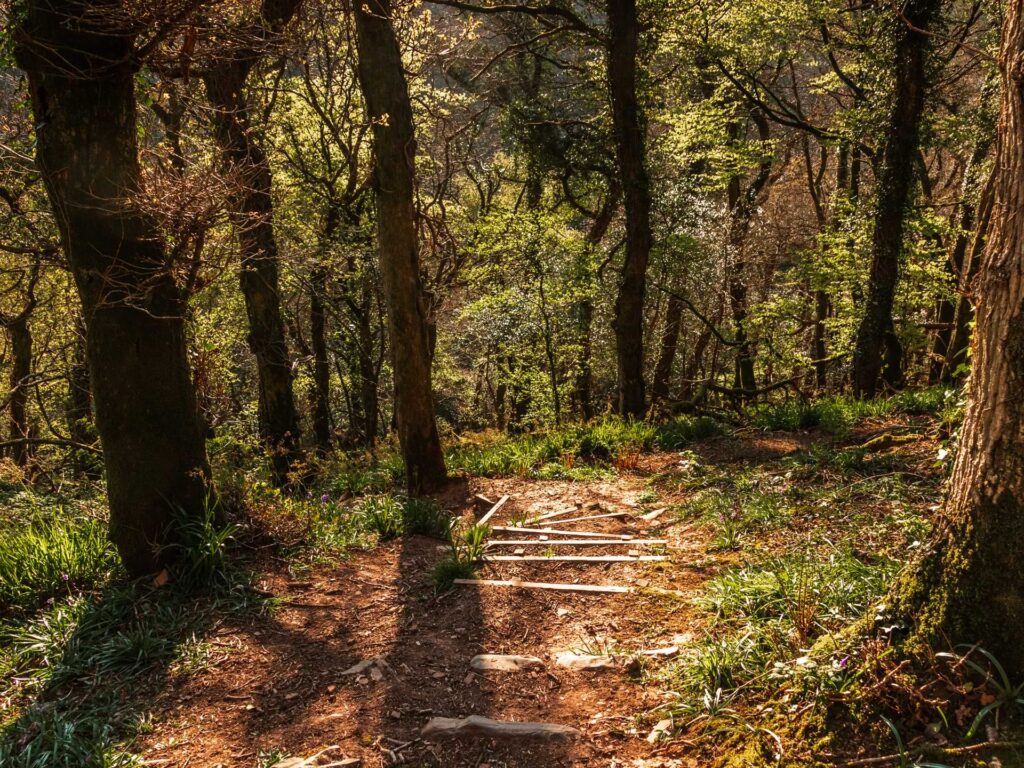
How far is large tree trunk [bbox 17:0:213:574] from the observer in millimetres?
3953

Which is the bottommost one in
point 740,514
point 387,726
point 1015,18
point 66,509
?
point 387,726

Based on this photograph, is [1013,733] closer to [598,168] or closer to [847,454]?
[847,454]

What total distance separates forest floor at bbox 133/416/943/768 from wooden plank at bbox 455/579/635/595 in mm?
45

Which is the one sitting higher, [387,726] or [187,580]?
[187,580]

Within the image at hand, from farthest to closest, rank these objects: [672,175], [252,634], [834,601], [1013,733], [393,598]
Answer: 1. [672,175]
2. [393,598]
3. [252,634]
4. [834,601]
5. [1013,733]

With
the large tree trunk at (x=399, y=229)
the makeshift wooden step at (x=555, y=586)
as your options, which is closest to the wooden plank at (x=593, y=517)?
the makeshift wooden step at (x=555, y=586)

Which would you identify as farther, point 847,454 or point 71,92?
point 847,454

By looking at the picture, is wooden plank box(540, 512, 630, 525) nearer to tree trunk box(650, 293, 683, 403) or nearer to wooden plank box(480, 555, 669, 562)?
wooden plank box(480, 555, 669, 562)

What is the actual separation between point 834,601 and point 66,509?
19.3 feet

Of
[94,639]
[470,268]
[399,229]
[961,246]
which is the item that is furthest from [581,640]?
[961,246]

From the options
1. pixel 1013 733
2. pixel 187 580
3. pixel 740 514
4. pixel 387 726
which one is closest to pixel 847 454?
pixel 740 514

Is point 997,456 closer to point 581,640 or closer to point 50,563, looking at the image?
point 581,640

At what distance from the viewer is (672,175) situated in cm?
1495

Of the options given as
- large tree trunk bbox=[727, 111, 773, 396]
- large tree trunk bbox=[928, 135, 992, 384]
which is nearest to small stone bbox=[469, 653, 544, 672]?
large tree trunk bbox=[928, 135, 992, 384]
